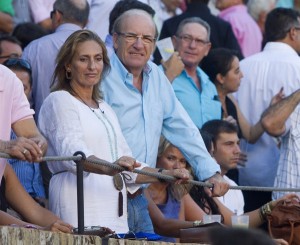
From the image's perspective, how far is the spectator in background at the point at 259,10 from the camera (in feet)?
47.9

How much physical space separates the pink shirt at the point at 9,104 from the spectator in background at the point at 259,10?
761 cm

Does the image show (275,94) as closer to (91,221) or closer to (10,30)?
(10,30)

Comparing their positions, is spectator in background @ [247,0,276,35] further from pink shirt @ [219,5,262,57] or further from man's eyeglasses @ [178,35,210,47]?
man's eyeglasses @ [178,35,210,47]

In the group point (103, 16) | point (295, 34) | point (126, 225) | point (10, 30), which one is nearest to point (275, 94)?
point (295, 34)

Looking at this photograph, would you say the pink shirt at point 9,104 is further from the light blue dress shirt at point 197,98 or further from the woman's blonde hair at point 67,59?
the light blue dress shirt at point 197,98

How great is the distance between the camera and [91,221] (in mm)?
7570

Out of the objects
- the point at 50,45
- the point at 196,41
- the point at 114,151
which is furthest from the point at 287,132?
the point at 114,151

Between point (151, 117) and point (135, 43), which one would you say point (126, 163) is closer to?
point (151, 117)

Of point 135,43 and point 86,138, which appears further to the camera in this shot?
point 135,43

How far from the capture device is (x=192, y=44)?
11.0m

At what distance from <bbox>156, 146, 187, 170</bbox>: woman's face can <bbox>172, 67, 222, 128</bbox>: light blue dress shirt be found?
5.05ft

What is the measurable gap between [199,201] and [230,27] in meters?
3.66

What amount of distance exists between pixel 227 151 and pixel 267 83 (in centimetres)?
149

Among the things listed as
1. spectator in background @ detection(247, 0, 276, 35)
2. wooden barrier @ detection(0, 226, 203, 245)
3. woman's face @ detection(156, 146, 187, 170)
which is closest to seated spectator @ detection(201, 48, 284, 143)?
woman's face @ detection(156, 146, 187, 170)
